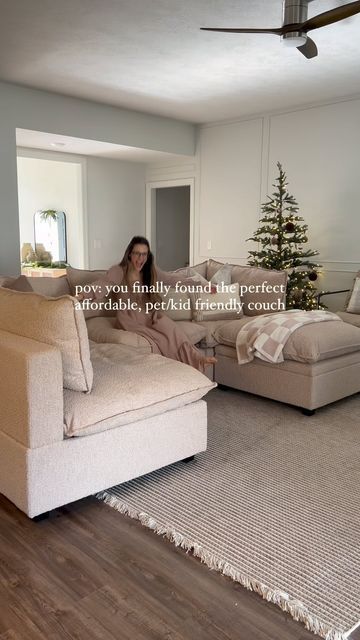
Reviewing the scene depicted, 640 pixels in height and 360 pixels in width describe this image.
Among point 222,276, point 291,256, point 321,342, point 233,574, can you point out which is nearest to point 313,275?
point 291,256

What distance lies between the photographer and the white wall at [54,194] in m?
7.45

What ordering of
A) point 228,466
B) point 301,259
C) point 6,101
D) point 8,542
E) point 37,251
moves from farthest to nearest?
point 37,251
point 301,259
point 6,101
point 228,466
point 8,542

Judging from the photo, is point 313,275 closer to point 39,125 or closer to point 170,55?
point 170,55

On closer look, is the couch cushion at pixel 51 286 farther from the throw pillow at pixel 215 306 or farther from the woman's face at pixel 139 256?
the throw pillow at pixel 215 306

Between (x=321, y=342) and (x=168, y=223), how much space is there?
17.2 feet

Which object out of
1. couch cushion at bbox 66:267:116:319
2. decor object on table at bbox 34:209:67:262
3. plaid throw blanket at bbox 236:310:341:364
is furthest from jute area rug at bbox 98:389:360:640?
decor object on table at bbox 34:209:67:262

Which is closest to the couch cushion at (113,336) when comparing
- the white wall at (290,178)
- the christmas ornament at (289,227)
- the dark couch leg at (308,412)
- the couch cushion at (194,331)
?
the couch cushion at (194,331)

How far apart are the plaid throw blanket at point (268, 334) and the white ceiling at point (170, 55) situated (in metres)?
2.04

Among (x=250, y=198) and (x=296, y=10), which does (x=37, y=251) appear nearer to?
(x=250, y=198)

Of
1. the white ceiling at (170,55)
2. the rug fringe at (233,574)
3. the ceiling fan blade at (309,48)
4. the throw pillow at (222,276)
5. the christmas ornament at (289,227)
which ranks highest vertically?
the white ceiling at (170,55)

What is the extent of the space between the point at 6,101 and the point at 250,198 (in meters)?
3.08

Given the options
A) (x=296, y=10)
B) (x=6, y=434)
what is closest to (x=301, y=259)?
(x=296, y=10)

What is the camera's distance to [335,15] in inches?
108

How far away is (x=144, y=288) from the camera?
409cm
